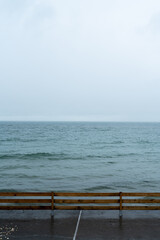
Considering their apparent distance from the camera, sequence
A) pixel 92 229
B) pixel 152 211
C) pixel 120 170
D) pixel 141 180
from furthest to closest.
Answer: pixel 120 170, pixel 141 180, pixel 152 211, pixel 92 229

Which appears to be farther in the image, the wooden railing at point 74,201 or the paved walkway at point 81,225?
the wooden railing at point 74,201

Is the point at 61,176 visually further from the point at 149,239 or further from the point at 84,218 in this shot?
the point at 149,239

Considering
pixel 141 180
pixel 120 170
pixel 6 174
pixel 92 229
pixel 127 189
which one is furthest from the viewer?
pixel 120 170

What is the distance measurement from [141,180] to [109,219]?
535 inches

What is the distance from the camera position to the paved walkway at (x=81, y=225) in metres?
8.60

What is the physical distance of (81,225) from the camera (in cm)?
950

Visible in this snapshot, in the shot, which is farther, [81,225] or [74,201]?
[74,201]

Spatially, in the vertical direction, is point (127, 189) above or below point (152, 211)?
below

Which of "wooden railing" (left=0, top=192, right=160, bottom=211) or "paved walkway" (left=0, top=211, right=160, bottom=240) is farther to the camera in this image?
"wooden railing" (left=0, top=192, right=160, bottom=211)

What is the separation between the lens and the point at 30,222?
31.9ft

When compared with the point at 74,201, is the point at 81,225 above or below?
below

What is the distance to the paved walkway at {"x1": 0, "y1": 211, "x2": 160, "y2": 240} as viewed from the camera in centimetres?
860

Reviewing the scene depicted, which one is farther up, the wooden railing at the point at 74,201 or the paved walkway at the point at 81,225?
the wooden railing at the point at 74,201

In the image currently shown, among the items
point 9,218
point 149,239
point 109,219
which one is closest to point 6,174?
point 9,218
